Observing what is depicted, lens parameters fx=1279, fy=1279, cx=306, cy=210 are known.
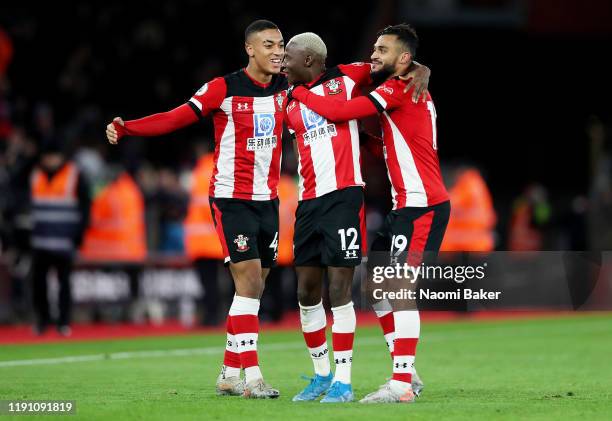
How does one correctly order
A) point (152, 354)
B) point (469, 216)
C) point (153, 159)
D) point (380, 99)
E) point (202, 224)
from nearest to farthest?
point (380, 99) < point (152, 354) < point (202, 224) < point (469, 216) < point (153, 159)

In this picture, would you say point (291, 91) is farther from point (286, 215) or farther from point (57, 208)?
point (286, 215)

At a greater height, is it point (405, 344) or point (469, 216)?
point (469, 216)

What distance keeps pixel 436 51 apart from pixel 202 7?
4739 millimetres

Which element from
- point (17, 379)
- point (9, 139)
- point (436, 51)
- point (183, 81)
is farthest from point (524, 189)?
point (17, 379)

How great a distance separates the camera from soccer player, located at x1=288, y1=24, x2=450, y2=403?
762 centimetres

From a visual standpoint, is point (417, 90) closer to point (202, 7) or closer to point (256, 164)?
point (256, 164)

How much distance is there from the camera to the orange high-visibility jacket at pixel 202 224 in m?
15.0

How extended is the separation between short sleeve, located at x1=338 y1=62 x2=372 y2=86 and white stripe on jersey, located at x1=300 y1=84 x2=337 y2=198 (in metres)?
0.44

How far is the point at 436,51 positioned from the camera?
23.9 m

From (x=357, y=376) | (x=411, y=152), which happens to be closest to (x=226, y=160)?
(x=411, y=152)

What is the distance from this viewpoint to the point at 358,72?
7.89m

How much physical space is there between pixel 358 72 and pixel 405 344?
171 cm

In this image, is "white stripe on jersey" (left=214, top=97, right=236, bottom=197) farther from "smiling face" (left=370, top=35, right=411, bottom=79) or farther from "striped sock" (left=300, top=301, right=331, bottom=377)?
"smiling face" (left=370, top=35, right=411, bottom=79)

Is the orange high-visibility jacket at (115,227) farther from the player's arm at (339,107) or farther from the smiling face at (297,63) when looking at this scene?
the player's arm at (339,107)
